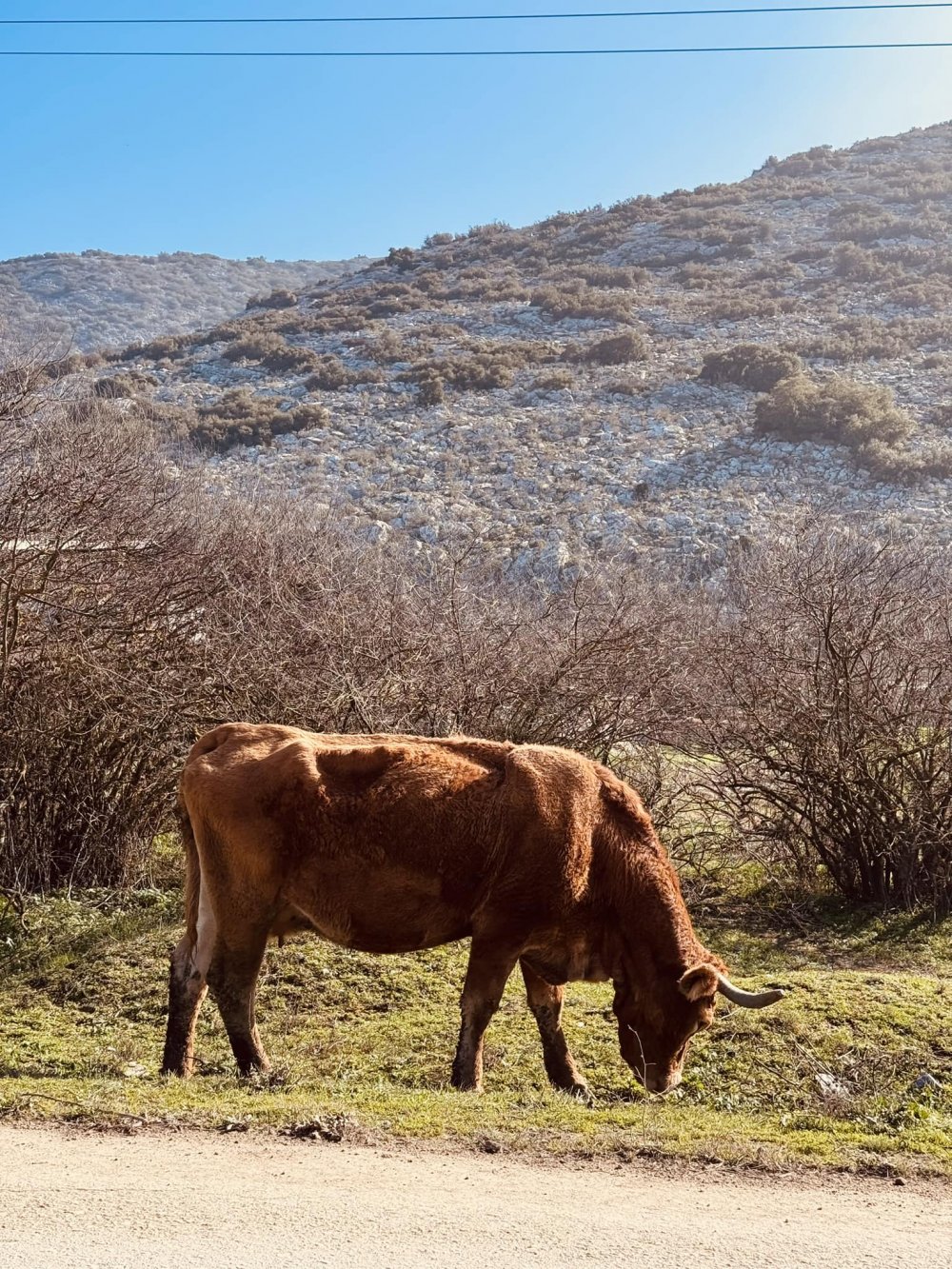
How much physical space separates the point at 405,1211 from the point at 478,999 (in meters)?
2.00

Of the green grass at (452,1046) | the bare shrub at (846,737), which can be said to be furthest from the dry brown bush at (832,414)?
the green grass at (452,1046)

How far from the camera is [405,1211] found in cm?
481

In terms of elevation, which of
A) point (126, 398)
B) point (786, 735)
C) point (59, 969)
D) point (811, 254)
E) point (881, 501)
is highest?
point (811, 254)

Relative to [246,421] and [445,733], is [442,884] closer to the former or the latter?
[445,733]

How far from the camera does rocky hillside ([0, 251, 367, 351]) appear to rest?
65.9 metres

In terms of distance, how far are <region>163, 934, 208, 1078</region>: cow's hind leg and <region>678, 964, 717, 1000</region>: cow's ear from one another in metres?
2.65

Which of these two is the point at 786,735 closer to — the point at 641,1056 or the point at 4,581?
the point at 641,1056

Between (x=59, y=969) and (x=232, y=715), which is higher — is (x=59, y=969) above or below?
below

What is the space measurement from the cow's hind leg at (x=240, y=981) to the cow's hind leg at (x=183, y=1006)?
0.17 m

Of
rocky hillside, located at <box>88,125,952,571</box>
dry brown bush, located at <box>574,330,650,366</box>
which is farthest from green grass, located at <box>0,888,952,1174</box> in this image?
dry brown bush, located at <box>574,330,650,366</box>

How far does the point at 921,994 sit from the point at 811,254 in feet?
160

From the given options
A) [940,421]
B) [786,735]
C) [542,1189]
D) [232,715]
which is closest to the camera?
[542,1189]

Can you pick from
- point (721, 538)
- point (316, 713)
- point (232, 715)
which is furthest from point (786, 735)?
point (721, 538)

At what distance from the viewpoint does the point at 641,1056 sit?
6863 millimetres
